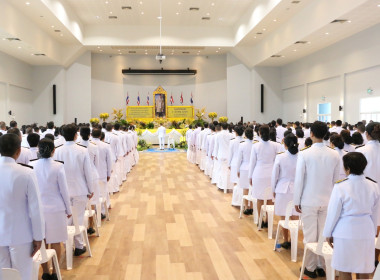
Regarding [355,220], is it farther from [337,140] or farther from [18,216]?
[18,216]

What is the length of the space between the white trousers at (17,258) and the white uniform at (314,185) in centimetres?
280

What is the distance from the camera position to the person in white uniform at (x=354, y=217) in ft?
10.5

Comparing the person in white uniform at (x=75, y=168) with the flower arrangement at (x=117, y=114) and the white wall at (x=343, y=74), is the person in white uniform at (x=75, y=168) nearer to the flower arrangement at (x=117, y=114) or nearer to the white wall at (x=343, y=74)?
the white wall at (x=343, y=74)

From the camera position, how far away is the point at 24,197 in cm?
305

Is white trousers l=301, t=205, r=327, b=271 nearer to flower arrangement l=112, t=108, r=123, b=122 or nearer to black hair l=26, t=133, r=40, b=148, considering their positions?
black hair l=26, t=133, r=40, b=148

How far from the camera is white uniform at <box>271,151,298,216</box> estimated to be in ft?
17.3

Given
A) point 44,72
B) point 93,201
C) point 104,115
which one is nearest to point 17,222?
point 93,201

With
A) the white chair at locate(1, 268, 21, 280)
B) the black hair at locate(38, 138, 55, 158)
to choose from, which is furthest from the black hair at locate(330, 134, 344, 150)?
the white chair at locate(1, 268, 21, 280)

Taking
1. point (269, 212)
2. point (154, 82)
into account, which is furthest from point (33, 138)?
point (154, 82)

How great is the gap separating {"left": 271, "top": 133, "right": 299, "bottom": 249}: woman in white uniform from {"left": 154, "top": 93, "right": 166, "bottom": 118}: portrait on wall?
21.6m

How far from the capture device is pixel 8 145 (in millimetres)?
2994

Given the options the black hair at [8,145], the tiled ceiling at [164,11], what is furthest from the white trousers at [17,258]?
the tiled ceiling at [164,11]

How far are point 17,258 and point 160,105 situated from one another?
78.9ft

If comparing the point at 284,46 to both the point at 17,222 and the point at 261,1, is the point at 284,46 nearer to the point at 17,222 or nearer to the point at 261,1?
the point at 261,1
